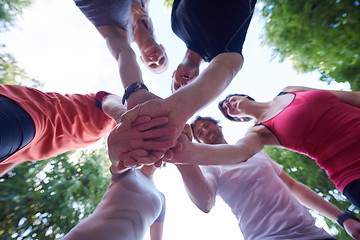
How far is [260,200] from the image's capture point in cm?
168

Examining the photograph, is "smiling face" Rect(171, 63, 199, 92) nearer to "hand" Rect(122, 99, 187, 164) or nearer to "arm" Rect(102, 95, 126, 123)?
"arm" Rect(102, 95, 126, 123)

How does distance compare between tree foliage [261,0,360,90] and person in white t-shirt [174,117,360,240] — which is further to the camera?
tree foliage [261,0,360,90]

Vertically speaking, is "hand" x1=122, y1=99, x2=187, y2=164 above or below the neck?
above

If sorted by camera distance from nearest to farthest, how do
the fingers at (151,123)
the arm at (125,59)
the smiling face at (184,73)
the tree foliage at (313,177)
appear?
the fingers at (151,123), the arm at (125,59), the smiling face at (184,73), the tree foliage at (313,177)

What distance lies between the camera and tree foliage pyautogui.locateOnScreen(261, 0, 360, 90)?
1768mm

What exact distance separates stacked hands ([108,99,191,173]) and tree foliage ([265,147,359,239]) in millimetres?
2614

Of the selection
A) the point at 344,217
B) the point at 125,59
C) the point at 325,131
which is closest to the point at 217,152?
the point at 325,131

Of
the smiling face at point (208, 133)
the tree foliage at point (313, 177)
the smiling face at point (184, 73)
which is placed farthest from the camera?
the smiling face at point (208, 133)

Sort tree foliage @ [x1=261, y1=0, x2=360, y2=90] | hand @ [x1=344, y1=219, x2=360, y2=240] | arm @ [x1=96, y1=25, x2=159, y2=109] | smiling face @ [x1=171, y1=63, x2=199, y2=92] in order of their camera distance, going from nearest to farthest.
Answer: arm @ [x1=96, y1=25, x2=159, y2=109]
hand @ [x1=344, y1=219, x2=360, y2=240]
tree foliage @ [x1=261, y1=0, x2=360, y2=90]
smiling face @ [x1=171, y1=63, x2=199, y2=92]

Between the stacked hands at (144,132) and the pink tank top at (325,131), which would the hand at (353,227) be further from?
the stacked hands at (144,132)

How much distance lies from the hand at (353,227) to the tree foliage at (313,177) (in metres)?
0.68

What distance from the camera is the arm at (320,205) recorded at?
63.7 inches

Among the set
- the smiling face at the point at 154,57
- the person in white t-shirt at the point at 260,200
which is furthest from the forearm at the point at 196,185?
the smiling face at the point at 154,57

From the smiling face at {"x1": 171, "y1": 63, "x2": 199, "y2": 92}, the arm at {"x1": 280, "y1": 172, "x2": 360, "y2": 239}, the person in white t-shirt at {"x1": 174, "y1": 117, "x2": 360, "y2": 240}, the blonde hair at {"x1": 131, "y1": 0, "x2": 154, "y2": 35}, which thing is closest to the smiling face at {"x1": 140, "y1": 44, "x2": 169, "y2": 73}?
the blonde hair at {"x1": 131, "y1": 0, "x2": 154, "y2": 35}
